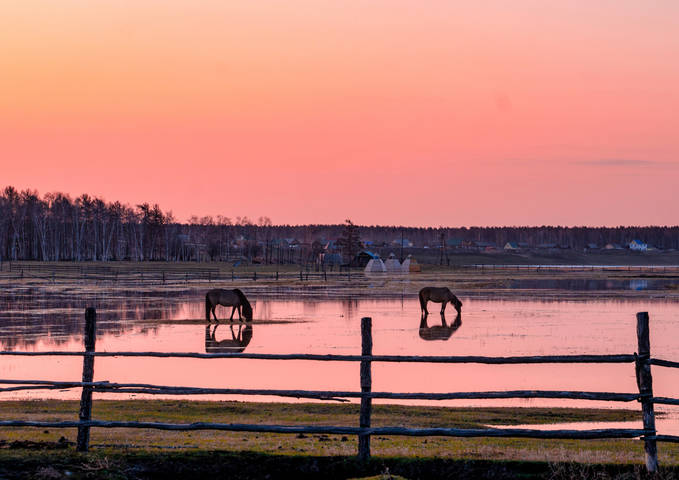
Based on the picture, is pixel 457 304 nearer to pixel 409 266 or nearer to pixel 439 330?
pixel 439 330

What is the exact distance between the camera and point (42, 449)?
12.0 m

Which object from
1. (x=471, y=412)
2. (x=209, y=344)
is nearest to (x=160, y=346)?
(x=209, y=344)

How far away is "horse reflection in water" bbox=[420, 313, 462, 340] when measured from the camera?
114 ft

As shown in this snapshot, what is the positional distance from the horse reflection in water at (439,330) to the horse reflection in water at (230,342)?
6.63 metres

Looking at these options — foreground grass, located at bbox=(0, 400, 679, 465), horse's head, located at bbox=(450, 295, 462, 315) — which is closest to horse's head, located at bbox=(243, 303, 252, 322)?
horse's head, located at bbox=(450, 295, 462, 315)

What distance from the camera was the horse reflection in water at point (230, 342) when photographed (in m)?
29.8

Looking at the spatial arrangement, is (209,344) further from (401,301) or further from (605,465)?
(401,301)

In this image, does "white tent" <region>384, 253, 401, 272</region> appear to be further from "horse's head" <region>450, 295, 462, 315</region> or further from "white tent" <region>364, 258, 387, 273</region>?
"horse's head" <region>450, 295, 462, 315</region>

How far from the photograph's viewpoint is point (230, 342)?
32.5m

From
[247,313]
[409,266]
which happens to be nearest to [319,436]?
[247,313]

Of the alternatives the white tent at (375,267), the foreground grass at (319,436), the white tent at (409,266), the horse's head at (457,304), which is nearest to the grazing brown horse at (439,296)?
the horse's head at (457,304)

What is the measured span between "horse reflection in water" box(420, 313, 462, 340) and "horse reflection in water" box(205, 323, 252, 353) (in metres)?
6.63

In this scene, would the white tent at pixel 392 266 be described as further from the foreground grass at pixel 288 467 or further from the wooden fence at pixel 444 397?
the foreground grass at pixel 288 467

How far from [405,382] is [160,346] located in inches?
433
